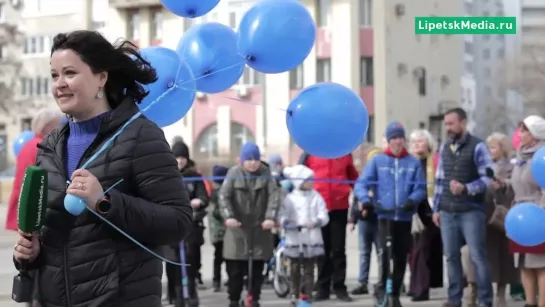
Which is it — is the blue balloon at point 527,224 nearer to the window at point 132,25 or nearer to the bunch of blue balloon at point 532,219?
the bunch of blue balloon at point 532,219

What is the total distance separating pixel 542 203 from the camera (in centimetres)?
882

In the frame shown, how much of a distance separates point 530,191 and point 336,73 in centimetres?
3083

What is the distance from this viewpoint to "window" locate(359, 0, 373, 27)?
4028 centimetres

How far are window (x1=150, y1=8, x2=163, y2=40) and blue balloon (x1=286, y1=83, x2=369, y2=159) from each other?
3750cm

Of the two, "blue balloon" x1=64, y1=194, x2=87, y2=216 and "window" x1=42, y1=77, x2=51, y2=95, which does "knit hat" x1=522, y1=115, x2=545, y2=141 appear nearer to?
"blue balloon" x1=64, y1=194, x2=87, y2=216

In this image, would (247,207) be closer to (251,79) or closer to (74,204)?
(74,204)

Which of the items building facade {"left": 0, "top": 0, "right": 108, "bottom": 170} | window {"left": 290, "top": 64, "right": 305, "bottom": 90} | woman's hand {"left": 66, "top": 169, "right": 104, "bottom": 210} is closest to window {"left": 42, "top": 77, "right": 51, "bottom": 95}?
building facade {"left": 0, "top": 0, "right": 108, "bottom": 170}

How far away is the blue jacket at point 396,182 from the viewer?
960 cm

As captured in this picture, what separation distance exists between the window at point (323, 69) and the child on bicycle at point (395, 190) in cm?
3008

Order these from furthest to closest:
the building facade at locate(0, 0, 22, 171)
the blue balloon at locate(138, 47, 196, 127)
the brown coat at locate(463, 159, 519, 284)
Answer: the building facade at locate(0, 0, 22, 171) → the brown coat at locate(463, 159, 519, 284) → the blue balloon at locate(138, 47, 196, 127)

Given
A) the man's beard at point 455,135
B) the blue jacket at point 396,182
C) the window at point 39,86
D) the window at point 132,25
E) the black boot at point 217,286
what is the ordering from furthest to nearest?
the window at point 39,86 → the window at point 132,25 → the black boot at point 217,286 → the blue jacket at point 396,182 → the man's beard at point 455,135

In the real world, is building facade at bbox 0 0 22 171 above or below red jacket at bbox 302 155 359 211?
above

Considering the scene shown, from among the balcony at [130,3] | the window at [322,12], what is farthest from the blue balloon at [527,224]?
the balcony at [130,3]

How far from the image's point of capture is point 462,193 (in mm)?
9227
